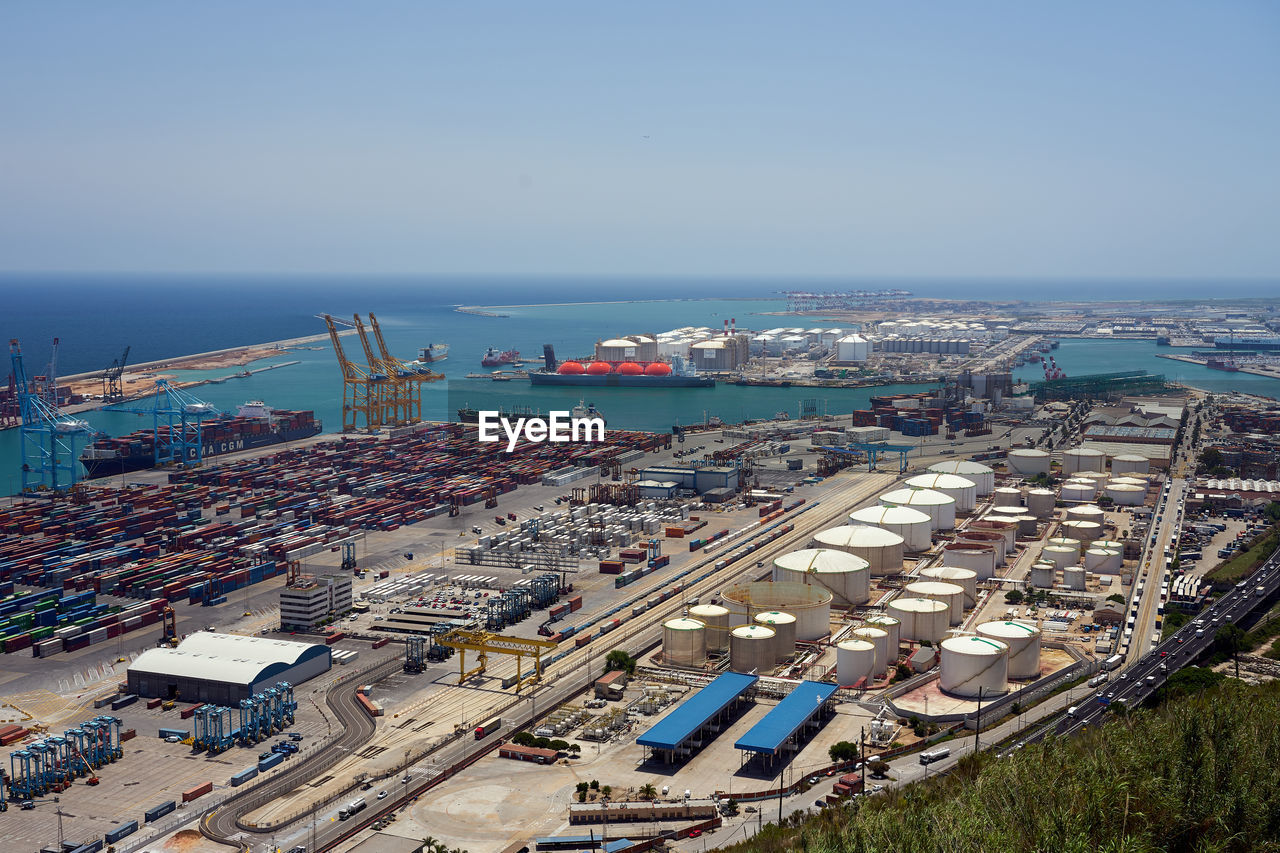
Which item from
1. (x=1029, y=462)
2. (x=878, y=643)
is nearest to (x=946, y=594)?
(x=878, y=643)

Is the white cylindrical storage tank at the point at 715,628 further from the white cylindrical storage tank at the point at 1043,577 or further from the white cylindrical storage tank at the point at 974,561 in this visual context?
the white cylindrical storage tank at the point at 1043,577

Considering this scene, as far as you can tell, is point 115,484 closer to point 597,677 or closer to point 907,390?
point 597,677

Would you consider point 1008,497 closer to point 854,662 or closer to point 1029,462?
point 1029,462

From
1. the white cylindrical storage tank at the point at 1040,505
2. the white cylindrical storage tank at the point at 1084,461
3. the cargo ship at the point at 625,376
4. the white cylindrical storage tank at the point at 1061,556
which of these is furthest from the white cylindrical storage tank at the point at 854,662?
the cargo ship at the point at 625,376

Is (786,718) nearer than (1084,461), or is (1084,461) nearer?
(786,718)

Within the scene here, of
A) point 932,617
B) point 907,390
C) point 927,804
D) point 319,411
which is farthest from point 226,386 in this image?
point 927,804

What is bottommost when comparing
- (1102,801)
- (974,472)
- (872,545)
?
(872,545)
